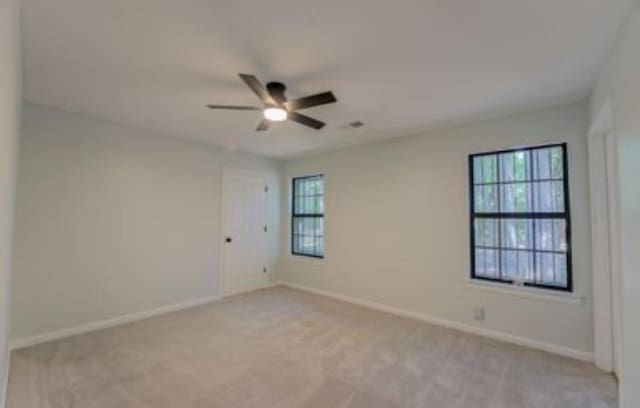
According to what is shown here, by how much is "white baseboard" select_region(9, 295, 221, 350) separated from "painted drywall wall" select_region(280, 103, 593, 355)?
194 cm

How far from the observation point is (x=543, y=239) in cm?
306

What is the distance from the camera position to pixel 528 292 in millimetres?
3062

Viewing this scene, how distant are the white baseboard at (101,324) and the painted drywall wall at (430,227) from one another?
194cm

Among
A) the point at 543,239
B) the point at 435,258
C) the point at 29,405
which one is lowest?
the point at 29,405

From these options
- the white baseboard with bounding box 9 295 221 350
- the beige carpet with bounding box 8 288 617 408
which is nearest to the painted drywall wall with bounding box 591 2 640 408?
→ the beige carpet with bounding box 8 288 617 408

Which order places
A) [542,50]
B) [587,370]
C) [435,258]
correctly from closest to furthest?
[542,50], [587,370], [435,258]

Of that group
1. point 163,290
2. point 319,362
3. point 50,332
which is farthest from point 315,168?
point 50,332

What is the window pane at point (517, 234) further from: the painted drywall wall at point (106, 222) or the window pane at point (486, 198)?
the painted drywall wall at point (106, 222)

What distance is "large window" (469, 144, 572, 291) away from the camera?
297 cm

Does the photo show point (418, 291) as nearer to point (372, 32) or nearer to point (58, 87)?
point (372, 32)

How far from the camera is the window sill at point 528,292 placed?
284 cm

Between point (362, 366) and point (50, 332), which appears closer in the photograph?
point (362, 366)

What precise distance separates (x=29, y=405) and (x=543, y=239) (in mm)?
4530

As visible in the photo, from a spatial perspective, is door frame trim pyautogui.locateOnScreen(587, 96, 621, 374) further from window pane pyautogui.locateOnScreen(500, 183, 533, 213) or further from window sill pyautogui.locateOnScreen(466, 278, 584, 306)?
window pane pyautogui.locateOnScreen(500, 183, 533, 213)
